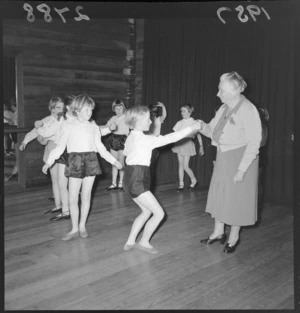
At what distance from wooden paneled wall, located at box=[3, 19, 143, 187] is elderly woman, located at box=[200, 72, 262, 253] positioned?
3558 millimetres

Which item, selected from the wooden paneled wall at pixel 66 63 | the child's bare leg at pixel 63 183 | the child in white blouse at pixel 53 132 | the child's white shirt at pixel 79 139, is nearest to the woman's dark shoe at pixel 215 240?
the child's white shirt at pixel 79 139

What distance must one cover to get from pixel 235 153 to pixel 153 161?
339 cm

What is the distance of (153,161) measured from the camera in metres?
6.46

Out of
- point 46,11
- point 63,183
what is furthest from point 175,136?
point 63,183

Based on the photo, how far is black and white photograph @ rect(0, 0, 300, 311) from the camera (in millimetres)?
2506

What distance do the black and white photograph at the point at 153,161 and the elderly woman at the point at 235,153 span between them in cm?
1

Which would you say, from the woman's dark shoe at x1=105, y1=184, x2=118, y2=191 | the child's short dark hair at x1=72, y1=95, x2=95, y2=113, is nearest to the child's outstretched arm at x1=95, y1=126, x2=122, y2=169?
the child's short dark hair at x1=72, y1=95, x2=95, y2=113

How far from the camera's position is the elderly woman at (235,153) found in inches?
119

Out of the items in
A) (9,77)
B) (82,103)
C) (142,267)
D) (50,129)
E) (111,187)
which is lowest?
(142,267)

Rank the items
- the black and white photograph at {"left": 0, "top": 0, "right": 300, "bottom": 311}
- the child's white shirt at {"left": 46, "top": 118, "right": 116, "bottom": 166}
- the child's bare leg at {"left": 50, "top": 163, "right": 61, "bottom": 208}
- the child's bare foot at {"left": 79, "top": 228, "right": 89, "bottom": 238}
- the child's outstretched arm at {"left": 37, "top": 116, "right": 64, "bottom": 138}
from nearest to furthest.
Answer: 1. the black and white photograph at {"left": 0, "top": 0, "right": 300, "bottom": 311}
2. the child's white shirt at {"left": 46, "top": 118, "right": 116, "bottom": 166}
3. the child's bare foot at {"left": 79, "top": 228, "right": 89, "bottom": 238}
4. the child's outstretched arm at {"left": 37, "top": 116, "right": 64, "bottom": 138}
5. the child's bare leg at {"left": 50, "top": 163, "right": 61, "bottom": 208}

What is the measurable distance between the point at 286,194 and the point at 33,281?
12.2ft

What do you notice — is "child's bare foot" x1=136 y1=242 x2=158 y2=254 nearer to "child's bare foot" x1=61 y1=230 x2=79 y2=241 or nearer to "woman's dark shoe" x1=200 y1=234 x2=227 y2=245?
"woman's dark shoe" x1=200 y1=234 x2=227 y2=245

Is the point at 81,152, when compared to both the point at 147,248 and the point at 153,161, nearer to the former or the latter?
the point at 147,248

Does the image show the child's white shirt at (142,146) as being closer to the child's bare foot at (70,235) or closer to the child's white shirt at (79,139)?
the child's white shirt at (79,139)
